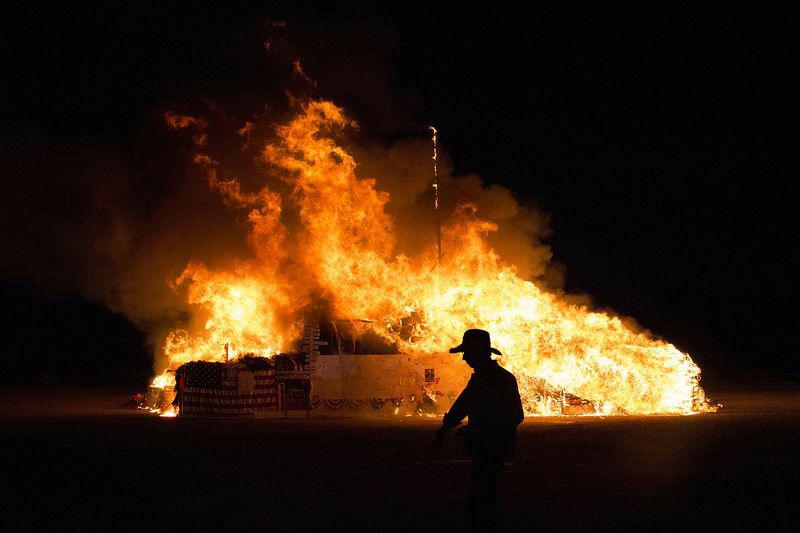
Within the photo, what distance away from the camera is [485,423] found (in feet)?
20.6

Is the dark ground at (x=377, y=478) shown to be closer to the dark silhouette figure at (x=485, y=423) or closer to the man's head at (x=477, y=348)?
the dark silhouette figure at (x=485, y=423)

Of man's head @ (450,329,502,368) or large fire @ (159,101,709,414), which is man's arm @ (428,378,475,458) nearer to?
man's head @ (450,329,502,368)

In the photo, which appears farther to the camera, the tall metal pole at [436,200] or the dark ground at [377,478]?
the tall metal pole at [436,200]

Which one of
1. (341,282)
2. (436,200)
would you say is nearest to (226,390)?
(341,282)

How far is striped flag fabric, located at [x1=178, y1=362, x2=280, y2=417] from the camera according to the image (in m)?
24.9

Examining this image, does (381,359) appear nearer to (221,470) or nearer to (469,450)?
(221,470)

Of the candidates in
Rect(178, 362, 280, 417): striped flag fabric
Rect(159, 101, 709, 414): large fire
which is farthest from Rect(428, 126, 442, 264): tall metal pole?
Rect(178, 362, 280, 417): striped flag fabric

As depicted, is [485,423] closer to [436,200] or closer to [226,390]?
[226,390]

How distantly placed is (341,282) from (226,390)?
5476 mm

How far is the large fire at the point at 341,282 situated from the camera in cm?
2644

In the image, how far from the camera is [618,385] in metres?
24.9

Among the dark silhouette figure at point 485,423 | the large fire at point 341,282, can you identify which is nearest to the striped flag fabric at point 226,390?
the large fire at point 341,282

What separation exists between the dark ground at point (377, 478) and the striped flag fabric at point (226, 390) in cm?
483

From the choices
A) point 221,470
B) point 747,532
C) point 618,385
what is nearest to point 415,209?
point 618,385
